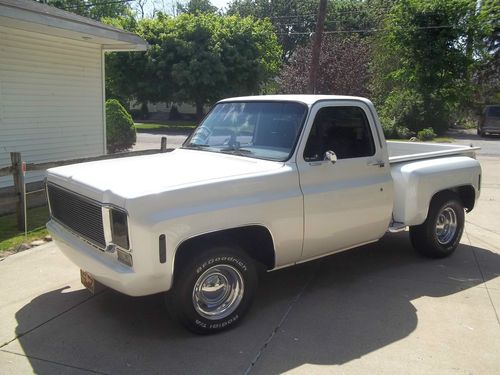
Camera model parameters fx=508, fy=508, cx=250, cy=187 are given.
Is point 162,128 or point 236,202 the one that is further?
point 162,128

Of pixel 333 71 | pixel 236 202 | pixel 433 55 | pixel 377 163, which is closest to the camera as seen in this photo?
pixel 236 202

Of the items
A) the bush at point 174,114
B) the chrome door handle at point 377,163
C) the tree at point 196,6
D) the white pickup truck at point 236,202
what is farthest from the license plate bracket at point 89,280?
the tree at point 196,6

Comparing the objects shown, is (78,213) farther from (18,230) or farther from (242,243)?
(18,230)

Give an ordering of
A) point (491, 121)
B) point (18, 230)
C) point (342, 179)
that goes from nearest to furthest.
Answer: point (342, 179), point (18, 230), point (491, 121)

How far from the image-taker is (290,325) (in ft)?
14.3

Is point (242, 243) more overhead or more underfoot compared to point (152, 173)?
more underfoot

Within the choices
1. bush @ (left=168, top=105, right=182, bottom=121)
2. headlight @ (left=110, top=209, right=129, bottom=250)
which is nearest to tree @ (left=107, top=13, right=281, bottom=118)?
bush @ (left=168, top=105, right=182, bottom=121)

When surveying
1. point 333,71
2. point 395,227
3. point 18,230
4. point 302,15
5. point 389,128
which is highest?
point 302,15

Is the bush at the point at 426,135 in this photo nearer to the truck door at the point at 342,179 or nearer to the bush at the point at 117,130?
the bush at the point at 117,130

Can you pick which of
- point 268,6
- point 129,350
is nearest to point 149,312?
point 129,350

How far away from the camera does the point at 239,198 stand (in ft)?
13.3

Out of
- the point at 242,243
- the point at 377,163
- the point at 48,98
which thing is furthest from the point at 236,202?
the point at 48,98

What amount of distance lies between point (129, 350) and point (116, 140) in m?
12.3

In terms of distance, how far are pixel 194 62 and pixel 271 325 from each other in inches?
1129
